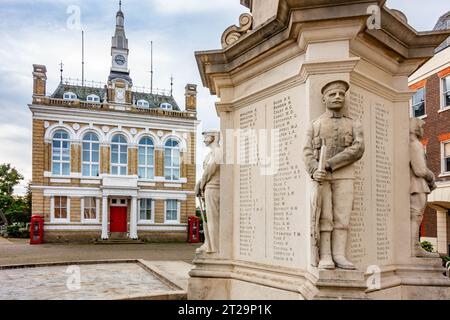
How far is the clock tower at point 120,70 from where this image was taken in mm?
33094

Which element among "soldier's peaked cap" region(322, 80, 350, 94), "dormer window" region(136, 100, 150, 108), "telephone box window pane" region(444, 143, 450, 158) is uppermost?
"dormer window" region(136, 100, 150, 108)

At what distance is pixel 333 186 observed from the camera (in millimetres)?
4152

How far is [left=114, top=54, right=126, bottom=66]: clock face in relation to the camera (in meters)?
38.1

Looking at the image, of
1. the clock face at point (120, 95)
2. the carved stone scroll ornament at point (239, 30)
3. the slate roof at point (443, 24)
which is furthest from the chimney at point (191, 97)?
the carved stone scroll ornament at point (239, 30)

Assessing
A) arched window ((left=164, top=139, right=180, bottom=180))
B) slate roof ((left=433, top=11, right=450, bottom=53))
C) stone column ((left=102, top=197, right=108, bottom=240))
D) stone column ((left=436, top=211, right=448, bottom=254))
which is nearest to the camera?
stone column ((left=436, top=211, right=448, bottom=254))

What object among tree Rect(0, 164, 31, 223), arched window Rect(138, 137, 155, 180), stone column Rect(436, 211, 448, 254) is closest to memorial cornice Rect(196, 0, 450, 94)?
stone column Rect(436, 211, 448, 254)

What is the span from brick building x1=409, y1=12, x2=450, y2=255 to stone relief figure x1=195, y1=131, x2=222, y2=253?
15887 millimetres

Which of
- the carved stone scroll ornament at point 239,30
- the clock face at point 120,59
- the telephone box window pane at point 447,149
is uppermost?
the clock face at point 120,59

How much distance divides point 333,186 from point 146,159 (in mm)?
29757

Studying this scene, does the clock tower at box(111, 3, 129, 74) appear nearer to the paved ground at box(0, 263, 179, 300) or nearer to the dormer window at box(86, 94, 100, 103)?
the dormer window at box(86, 94, 100, 103)

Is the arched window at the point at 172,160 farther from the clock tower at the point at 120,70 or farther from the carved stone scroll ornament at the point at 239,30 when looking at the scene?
the carved stone scroll ornament at the point at 239,30

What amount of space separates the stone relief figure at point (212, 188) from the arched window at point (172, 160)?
27626mm

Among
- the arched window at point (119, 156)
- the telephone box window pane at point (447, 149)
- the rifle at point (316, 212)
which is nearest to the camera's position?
the rifle at point (316, 212)
